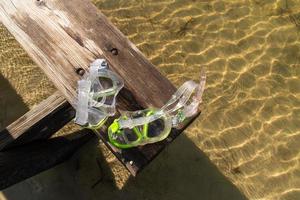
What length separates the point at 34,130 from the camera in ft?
10.9

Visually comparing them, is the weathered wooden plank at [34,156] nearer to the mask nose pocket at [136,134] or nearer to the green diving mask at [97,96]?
the green diving mask at [97,96]

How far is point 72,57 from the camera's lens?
3.03 meters

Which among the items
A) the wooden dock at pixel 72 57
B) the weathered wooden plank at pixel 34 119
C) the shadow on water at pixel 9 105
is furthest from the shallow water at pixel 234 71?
the wooden dock at pixel 72 57

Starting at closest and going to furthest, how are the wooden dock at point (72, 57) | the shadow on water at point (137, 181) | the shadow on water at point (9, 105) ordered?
the wooden dock at point (72, 57) → the shadow on water at point (137, 181) → the shadow on water at point (9, 105)

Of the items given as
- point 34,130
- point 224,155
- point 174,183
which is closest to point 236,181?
point 224,155

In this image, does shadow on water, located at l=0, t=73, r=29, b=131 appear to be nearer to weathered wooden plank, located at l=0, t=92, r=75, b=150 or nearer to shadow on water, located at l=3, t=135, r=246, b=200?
shadow on water, located at l=3, t=135, r=246, b=200

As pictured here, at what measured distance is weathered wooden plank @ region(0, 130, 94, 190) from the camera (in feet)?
10.5

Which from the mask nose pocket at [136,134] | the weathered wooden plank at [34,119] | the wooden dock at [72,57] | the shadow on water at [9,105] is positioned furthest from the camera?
the shadow on water at [9,105]

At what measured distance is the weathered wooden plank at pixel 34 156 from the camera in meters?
3.19

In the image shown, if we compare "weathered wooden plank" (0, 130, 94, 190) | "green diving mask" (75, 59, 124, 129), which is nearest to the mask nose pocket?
"green diving mask" (75, 59, 124, 129)

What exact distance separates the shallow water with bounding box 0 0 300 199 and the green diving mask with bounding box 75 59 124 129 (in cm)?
166

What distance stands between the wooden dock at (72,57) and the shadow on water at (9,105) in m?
1.36

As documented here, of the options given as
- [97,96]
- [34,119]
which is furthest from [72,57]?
[34,119]

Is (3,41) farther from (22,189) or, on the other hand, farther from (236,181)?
(236,181)
